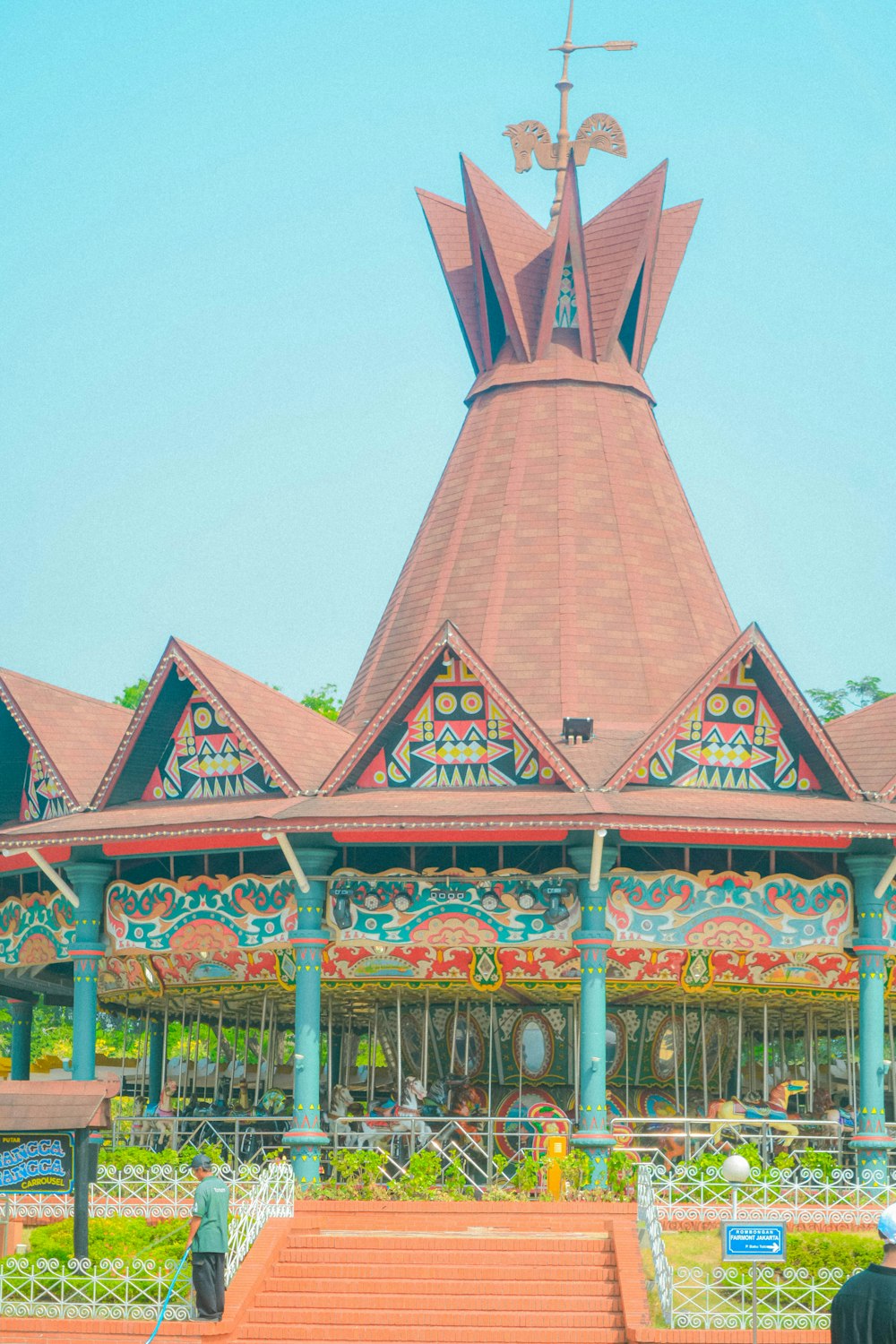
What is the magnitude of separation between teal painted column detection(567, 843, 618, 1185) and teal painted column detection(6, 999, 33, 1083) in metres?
10.5

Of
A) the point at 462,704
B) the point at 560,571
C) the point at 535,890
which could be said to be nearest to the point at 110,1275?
the point at 535,890

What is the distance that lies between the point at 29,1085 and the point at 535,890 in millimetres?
7174

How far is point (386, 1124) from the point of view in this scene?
79.5 ft

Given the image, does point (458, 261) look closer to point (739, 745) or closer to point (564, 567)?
point (564, 567)

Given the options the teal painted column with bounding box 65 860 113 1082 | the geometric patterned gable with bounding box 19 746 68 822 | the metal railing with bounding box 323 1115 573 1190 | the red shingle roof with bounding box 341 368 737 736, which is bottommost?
the metal railing with bounding box 323 1115 573 1190

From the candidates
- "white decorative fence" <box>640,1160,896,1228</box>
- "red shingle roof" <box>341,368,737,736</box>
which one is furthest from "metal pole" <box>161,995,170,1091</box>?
"white decorative fence" <box>640,1160,896,1228</box>

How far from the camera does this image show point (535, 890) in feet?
76.3

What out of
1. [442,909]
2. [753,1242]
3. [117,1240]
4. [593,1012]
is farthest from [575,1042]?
[753,1242]

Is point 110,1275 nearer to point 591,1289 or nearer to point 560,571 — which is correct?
point 591,1289

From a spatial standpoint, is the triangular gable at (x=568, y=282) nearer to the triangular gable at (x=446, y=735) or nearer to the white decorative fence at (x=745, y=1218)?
the triangular gable at (x=446, y=735)

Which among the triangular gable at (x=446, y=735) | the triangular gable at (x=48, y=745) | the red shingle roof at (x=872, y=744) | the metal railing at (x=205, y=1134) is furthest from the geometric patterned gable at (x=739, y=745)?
the triangular gable at (x=48, y=745)

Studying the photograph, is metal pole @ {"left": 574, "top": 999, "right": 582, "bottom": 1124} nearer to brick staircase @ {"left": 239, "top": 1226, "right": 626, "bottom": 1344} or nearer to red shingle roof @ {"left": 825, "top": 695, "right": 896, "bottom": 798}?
red shingle roof @ {"left": 825, "top": 695, "right": 896, "bottom": 798}

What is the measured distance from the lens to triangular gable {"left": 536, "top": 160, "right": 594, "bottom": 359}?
30844 mm

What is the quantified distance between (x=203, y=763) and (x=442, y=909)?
4.09m
